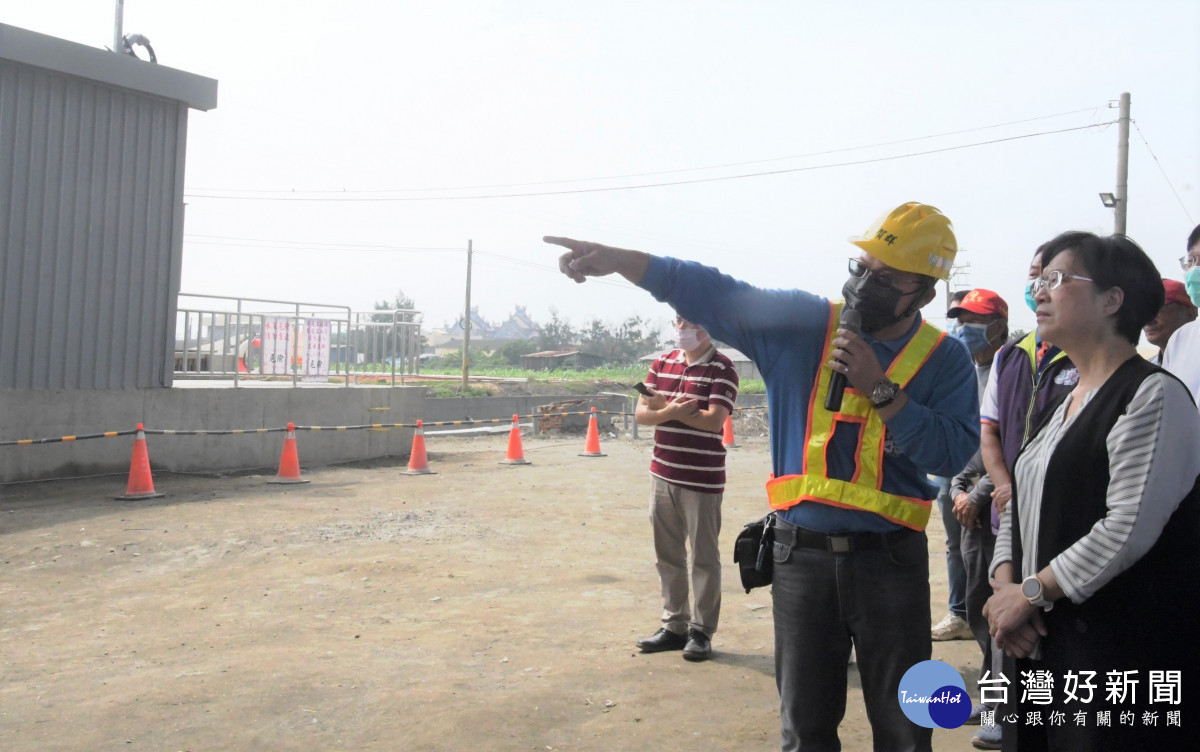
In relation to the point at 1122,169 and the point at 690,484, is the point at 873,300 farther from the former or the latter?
the point at 1122,169

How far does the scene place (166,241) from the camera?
13.1 m

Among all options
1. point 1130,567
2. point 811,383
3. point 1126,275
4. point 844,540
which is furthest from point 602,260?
point 1130,567

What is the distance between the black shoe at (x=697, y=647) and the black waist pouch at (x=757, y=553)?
2121 millimetres

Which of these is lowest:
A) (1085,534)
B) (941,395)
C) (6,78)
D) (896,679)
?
(896,679)

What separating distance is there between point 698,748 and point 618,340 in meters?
80.9

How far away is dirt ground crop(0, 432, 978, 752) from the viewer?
4031 mm

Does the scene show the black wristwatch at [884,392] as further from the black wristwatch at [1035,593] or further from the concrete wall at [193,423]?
the concrete wall at [193,423]

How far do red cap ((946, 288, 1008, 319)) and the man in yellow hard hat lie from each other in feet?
8.17

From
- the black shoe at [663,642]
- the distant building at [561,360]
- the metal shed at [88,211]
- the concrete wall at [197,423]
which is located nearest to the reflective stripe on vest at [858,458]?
the black shoe at [663,642]

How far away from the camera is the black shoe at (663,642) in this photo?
16.9 feet

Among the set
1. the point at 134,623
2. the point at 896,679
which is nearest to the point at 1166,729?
the point at 896,679

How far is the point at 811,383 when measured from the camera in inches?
110

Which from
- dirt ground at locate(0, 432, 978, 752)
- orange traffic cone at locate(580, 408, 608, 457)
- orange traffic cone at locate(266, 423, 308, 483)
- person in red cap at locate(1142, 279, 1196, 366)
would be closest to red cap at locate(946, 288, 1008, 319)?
person in red cap at locate(1142, 279, 1196, 366)

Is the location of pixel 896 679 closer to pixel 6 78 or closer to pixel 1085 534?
pixel 1085 534
